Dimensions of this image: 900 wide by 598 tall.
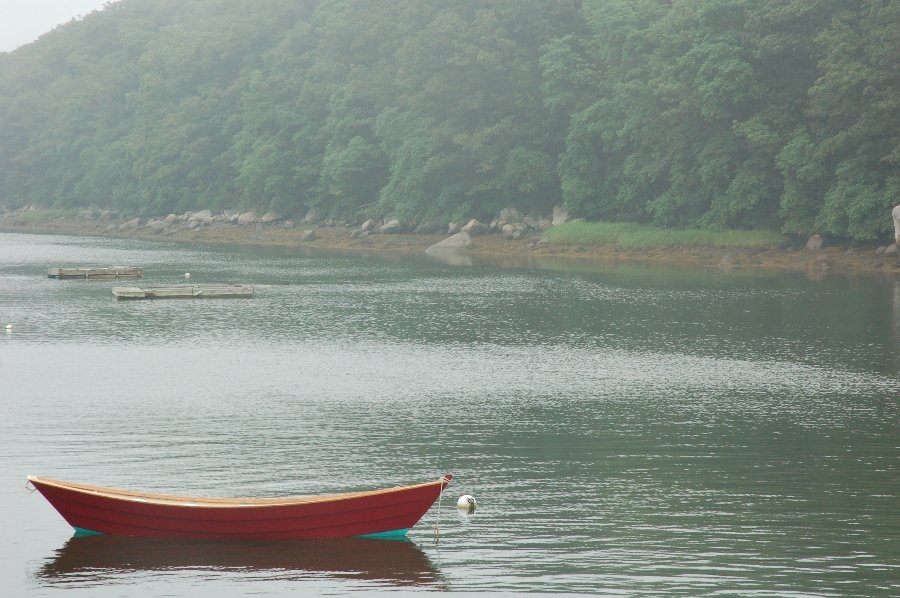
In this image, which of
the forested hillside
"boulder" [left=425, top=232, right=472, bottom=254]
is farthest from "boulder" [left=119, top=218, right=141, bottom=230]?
"boulder" [left=425, top=232, right=472, bottom=254]

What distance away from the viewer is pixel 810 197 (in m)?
82.4

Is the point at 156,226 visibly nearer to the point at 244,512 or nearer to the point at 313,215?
the point at 313,215

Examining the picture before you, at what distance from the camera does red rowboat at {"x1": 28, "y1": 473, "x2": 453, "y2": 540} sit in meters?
22.5

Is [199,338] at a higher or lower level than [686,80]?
lower

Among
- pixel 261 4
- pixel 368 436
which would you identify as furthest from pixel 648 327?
pixel 261 4

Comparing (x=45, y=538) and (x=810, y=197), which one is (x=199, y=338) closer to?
(x=45, y=538)

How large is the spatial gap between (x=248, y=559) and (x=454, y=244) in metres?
80.6

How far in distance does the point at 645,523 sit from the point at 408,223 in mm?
88588

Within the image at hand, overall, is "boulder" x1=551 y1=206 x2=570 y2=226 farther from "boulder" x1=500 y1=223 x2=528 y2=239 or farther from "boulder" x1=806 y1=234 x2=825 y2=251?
"boulder" x1=806 y1=234 x2=825 y2=251

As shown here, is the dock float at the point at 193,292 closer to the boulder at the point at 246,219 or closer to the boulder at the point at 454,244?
the boulder at the point at 454,244

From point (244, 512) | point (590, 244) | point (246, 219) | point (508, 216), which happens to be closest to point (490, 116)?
point (508, 216)

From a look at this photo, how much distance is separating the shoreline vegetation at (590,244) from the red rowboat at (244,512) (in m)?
57.7

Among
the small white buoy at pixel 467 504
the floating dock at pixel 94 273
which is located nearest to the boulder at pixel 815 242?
the floating dock at pixel 94 273

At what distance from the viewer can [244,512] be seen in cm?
2244
